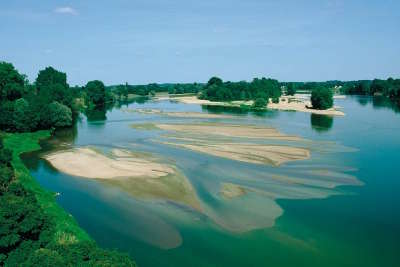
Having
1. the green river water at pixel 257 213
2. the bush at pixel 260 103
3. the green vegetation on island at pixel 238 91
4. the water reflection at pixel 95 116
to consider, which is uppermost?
the green vegetation on island at pixel 238 91

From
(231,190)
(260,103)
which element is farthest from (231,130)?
(260,103)

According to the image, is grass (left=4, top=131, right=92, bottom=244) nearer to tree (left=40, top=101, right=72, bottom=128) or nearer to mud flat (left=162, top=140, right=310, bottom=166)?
tree (left=40, top=101, right=72, bottom=128)

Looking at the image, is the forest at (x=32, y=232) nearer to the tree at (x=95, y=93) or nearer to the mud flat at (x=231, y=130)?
the mud flat at (x=231, y=130)

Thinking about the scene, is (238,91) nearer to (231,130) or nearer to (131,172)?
(231,130)

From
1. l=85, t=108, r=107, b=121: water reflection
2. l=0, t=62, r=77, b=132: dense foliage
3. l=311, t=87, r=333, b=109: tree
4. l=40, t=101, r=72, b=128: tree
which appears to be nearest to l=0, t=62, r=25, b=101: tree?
l=0, t=62, r=77, b=132: dense foliage

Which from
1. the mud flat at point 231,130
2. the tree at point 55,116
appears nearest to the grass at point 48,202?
the tree at point 55,116

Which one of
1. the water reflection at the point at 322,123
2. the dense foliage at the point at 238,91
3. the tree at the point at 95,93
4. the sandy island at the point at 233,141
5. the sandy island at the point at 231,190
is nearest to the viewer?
the sandy island at the point at 231,190

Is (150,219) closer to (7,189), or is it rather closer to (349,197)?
(7,189)
